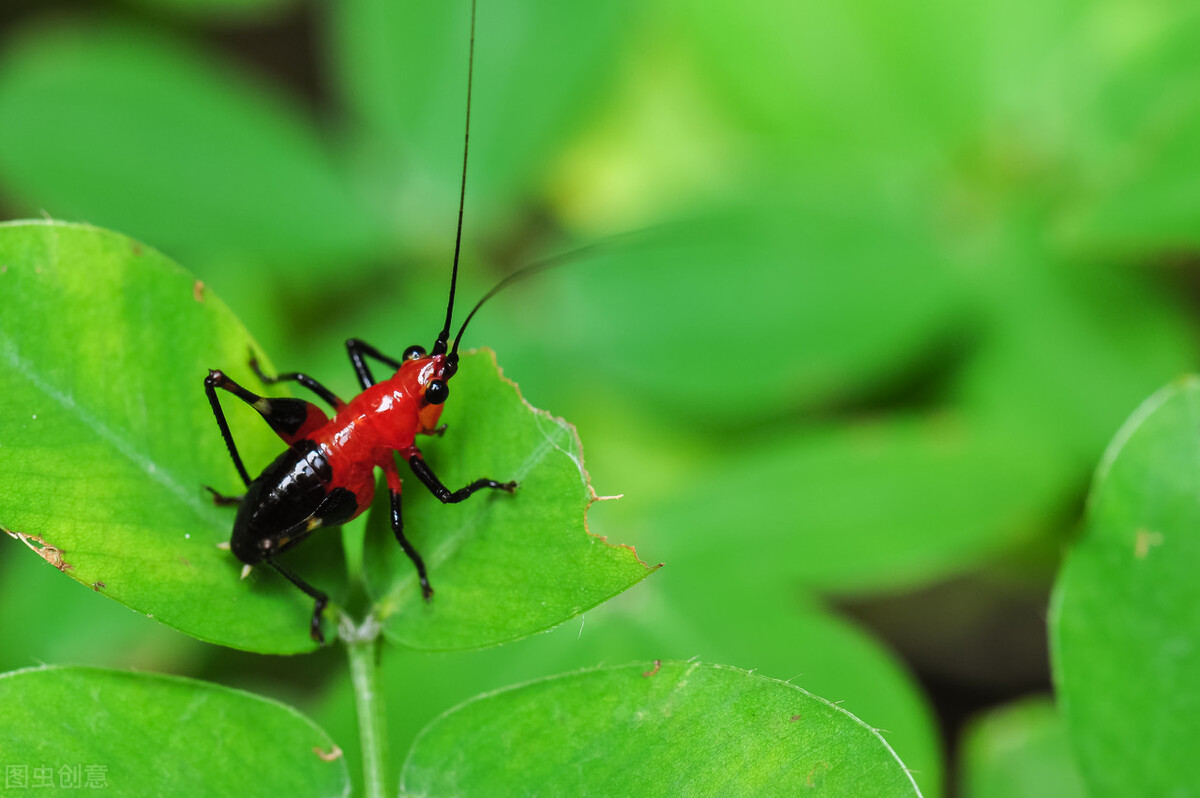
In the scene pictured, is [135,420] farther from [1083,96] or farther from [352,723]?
[1083,96]

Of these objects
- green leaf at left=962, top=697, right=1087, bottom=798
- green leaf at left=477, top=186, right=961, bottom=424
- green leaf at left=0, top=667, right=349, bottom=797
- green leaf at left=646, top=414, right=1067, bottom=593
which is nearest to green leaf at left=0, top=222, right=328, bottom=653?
green leaf at left=0, top=667, right=349, bottom=797

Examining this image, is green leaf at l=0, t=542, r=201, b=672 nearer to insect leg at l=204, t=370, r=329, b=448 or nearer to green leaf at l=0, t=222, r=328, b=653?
insect leg at l=204, t=370, r=329, b=448

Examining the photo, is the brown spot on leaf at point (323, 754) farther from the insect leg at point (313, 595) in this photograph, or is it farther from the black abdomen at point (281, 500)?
the black abdomen at point (281, 500)

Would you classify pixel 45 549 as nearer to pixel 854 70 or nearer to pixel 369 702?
pixel 369 702

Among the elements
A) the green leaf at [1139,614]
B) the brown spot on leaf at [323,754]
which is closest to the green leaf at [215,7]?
the brown spot on leaf at [323,754]

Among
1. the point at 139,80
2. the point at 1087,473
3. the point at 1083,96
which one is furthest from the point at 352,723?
the point at 1083,96

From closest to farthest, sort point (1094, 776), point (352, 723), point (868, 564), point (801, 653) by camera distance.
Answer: point (1094, 776)
point (352, 723)
point (801, 653)
point (868, 564)
